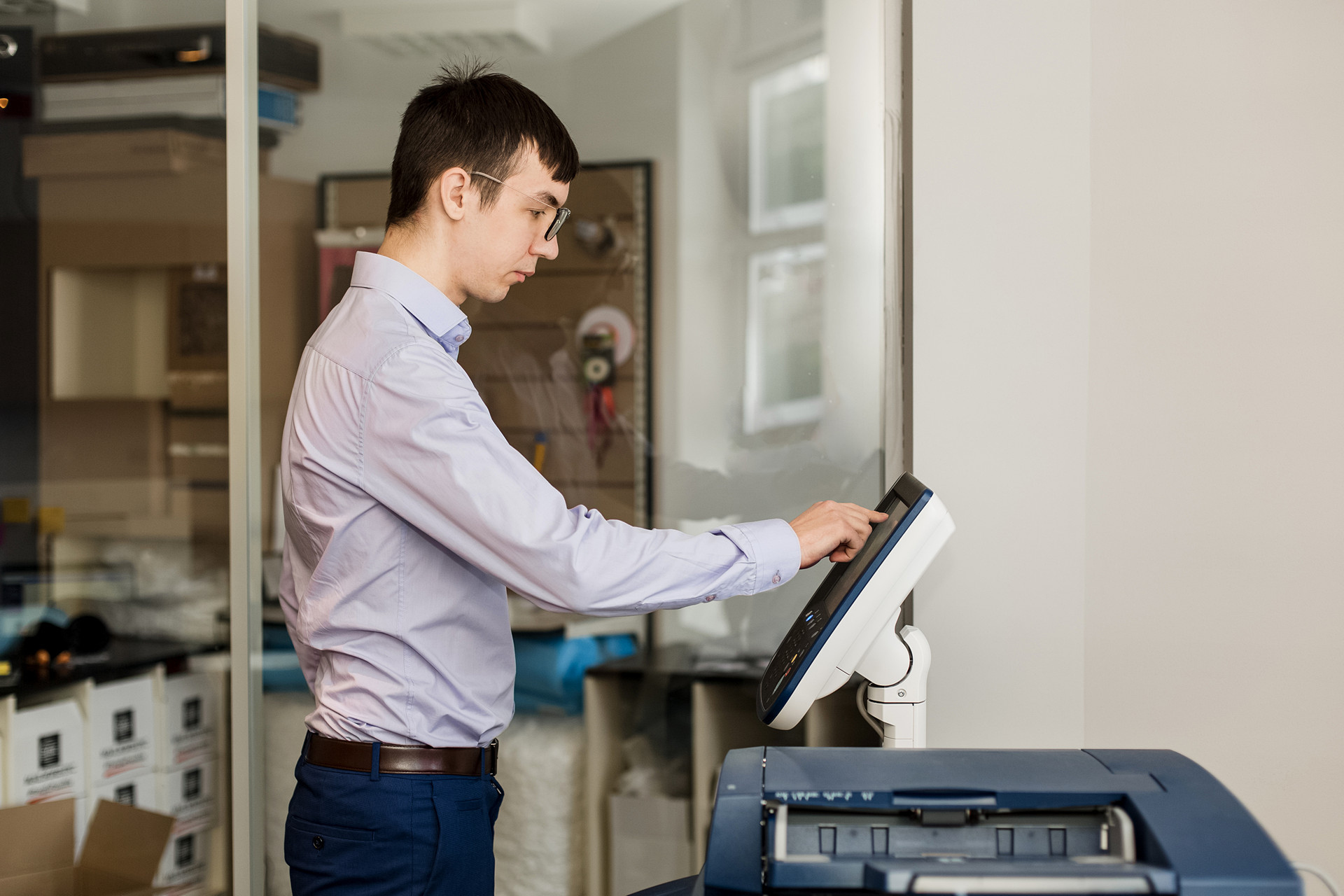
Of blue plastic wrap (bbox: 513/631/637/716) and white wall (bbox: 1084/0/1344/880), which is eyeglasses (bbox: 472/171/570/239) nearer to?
white wall (bbox: 1084/0/1344/880)

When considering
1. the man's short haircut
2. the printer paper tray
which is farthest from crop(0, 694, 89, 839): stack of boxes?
the printer paper tray

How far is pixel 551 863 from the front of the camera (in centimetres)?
198

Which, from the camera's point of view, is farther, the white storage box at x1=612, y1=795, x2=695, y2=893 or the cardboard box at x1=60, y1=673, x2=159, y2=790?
the cardboard box at x1=60, y1=673, x2=159, y2=790

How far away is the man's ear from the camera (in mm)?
1209

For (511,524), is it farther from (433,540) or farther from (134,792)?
(134,792)

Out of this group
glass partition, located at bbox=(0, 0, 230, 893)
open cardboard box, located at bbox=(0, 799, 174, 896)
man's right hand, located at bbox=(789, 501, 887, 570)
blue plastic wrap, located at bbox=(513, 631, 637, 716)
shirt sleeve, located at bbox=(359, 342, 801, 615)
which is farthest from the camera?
glass partition, located at bbox=(0, 0, 230, 893)

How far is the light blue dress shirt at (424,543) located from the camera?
1.06 metres

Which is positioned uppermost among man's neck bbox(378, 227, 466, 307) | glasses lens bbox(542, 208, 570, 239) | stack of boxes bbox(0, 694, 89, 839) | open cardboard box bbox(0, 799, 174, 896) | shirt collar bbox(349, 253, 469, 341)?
glasses lens bbox(542, 208, 570, 239)

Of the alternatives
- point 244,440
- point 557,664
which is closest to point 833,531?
point 557,664

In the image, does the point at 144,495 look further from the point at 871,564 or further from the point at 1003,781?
the point at 1003,781

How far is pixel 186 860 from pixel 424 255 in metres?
1.64

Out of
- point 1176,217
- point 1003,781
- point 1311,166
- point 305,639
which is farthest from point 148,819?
point 1311,166

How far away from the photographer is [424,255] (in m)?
1.23

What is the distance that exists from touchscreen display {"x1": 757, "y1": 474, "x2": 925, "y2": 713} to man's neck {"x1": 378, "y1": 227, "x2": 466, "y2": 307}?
0.58m
